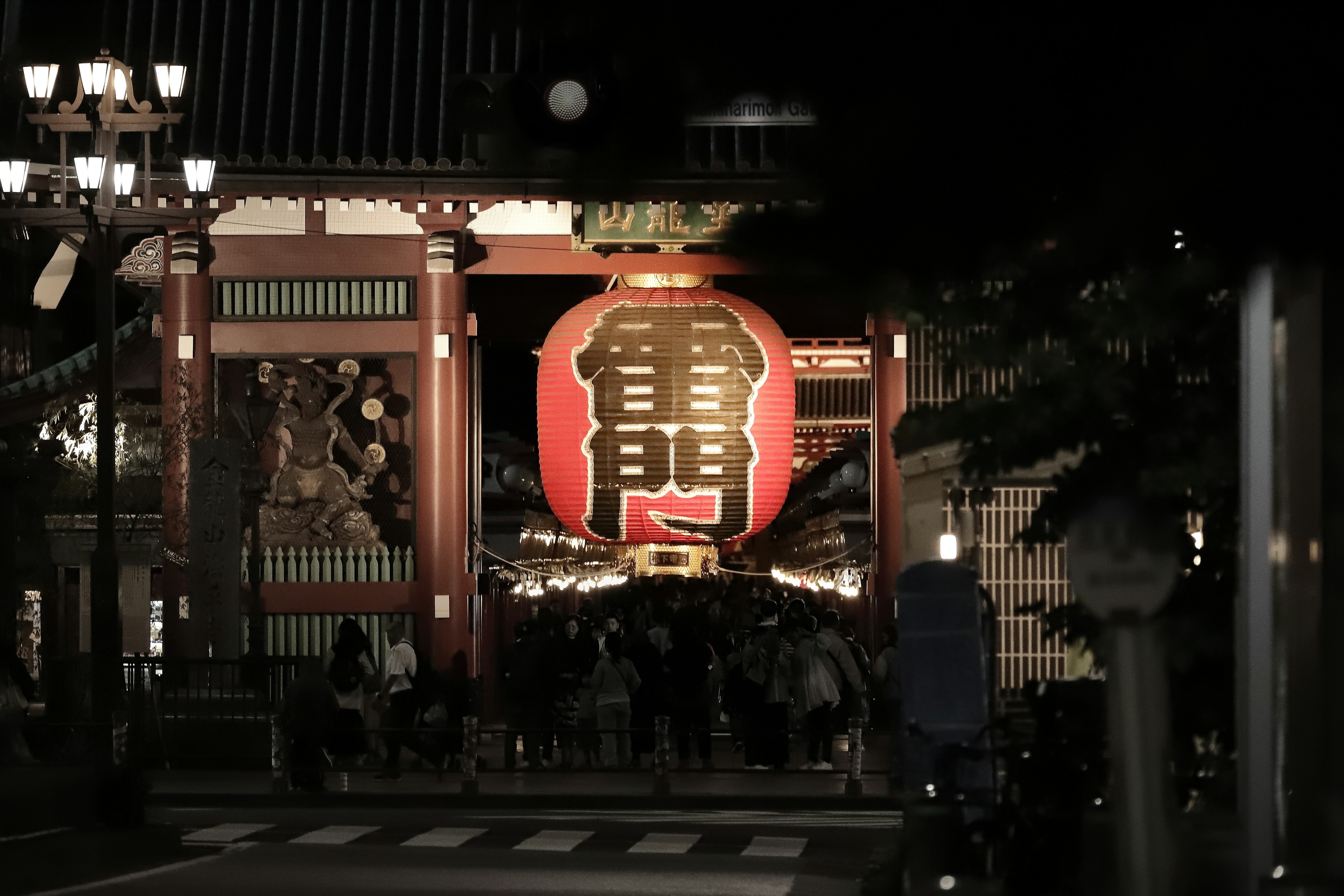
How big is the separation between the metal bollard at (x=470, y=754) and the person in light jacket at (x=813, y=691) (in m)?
3.99

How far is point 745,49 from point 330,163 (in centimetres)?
2098

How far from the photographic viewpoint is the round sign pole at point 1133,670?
5.94 metres

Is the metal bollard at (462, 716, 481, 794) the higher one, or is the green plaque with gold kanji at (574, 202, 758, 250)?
the green plaque with gold kanji at (574, 202, 758, 250)

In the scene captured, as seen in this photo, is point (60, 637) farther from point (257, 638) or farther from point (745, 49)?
point (745, 49)

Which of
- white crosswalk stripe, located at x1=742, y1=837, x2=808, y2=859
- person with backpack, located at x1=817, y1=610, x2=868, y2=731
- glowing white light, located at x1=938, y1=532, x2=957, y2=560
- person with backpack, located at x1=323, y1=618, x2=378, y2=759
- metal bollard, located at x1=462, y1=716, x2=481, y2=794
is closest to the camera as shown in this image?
white crosswalk stripe, located at x1=742, y1=837, x2=808, y2=859

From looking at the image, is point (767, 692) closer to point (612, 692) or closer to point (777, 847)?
point (612, 692)

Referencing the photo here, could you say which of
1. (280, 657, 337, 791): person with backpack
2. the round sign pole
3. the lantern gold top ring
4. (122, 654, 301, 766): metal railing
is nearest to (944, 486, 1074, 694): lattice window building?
the lantern gold top ring

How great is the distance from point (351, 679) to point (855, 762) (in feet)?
18.4

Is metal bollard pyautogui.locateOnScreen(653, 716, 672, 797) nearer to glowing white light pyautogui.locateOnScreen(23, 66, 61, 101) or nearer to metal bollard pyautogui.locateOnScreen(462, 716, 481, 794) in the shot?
metal bollard pyautogui.locateOnScreen(462, 716, 481, 794)

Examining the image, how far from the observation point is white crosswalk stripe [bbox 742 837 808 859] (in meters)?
16.4

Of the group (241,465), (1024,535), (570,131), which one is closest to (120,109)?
(241,465)

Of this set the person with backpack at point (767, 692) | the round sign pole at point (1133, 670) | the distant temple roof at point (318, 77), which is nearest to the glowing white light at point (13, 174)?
the distant temple roof at point (318, 77)

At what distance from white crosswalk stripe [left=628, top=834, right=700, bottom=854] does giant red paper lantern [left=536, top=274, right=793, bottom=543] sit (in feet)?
25.0

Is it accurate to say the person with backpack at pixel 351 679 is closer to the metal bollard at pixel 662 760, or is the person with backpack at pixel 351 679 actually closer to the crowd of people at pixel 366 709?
the crowd of people at pixel 366 709
